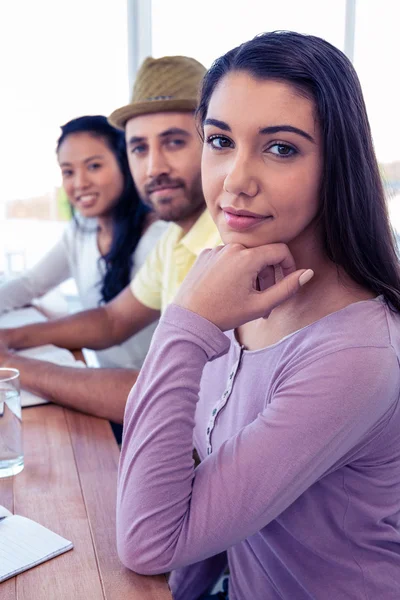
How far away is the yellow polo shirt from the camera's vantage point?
169 cm

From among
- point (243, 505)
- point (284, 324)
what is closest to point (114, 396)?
point (284, 324)

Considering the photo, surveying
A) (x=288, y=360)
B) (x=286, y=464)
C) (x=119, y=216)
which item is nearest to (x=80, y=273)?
(x=119, y=216)

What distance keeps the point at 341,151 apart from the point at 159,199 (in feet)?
3.39

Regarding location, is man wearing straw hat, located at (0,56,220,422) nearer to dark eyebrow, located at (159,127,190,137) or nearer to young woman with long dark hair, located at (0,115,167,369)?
dark eyebrow, located at (159,127,190,137)

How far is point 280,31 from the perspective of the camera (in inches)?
34.3

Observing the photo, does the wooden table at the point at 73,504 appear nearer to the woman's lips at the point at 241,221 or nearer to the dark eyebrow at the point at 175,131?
the woman's lips at the point at 241,221

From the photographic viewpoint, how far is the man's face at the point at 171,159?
1.76 metres

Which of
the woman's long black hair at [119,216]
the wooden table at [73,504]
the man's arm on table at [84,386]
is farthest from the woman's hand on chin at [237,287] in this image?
the woman's long black hair at [119,216]

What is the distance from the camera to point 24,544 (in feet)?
2.64

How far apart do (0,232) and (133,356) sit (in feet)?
6.02

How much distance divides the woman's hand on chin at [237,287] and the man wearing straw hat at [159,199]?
30.5 inches

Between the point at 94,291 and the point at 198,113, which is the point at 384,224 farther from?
the point at 94,291

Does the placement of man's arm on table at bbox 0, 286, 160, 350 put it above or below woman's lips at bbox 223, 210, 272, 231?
below

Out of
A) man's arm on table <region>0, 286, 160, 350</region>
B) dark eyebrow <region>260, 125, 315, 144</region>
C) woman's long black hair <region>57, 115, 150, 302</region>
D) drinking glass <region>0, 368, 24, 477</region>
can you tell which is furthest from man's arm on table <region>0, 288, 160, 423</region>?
dark eyebrow <region>260, 125, 315, 144</region>
